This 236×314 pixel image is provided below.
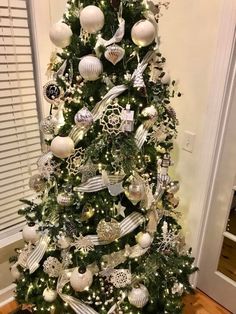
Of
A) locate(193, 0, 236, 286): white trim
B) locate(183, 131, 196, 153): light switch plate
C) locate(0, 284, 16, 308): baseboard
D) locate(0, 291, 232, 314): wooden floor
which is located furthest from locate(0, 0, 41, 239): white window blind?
locate(193, 0, 236, 286): white trim

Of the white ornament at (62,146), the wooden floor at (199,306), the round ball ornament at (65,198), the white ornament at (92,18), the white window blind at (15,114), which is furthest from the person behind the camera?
the wooden floor at (199,306)

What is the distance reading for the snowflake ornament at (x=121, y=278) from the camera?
1.27 m

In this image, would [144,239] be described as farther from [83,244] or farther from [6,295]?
[6,295]

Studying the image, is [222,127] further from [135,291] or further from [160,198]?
[135,291]

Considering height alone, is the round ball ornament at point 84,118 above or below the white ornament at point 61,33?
below

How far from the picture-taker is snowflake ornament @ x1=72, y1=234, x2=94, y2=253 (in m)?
1.25

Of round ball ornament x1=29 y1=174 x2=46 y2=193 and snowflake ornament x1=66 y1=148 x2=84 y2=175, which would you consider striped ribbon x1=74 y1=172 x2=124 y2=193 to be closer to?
snowflake ornament x1=66 y1=148 x2=84 y2=175

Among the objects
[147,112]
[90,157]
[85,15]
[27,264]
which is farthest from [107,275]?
[85,15]

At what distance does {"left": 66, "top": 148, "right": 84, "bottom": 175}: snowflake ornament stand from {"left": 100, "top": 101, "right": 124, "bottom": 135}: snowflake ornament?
0.16 metres

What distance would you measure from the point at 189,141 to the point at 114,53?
81cm

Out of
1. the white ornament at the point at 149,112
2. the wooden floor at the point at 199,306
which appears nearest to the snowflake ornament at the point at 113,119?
the white ornament at the point at 149,112

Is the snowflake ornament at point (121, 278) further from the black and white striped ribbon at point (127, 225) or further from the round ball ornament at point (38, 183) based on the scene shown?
the round ball ornament at point (38, 183)

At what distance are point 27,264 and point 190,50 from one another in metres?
1.42

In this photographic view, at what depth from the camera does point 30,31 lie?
5.50ft
